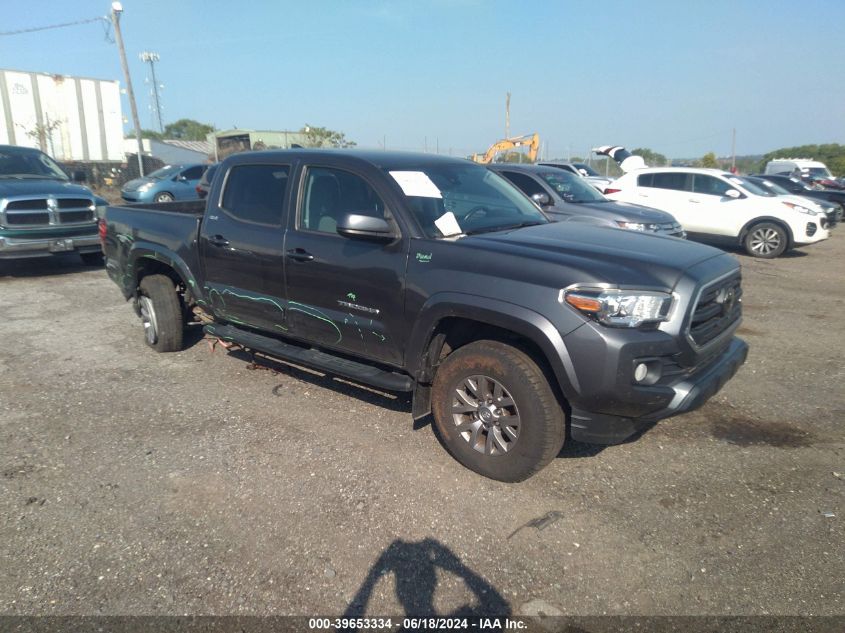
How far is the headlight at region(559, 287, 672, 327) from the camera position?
3.10 meters

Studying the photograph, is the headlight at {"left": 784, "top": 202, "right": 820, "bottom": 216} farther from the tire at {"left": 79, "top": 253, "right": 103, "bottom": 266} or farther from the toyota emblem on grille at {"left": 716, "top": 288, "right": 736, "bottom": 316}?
the tire at {"left": 79, "top": 253, "right": 103, "bottom": 266}

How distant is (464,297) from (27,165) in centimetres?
984

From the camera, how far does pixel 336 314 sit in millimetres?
4168

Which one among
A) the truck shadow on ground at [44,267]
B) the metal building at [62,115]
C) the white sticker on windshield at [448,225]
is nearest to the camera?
the white sticker on windshield at [448,225]

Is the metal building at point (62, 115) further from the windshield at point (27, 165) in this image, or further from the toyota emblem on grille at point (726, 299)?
the toyota emblem on grille at point (726, 299)

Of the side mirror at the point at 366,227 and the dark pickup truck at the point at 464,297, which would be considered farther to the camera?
the side mirror at the point at 366,227

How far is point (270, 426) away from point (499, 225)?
2161 millimetres

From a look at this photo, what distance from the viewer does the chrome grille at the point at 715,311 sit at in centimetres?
333

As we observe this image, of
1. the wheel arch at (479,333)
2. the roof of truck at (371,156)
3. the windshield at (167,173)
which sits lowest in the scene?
the wheel arch at (479,333)

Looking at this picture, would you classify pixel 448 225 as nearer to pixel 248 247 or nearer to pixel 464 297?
pixel 464 297

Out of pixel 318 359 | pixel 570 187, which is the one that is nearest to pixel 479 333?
pixel 318 359

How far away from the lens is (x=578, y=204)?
922cm

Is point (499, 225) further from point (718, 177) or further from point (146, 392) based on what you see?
point (718, 177)

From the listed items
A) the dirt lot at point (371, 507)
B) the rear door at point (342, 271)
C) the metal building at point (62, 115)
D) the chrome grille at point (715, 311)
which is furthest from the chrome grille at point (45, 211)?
the metal building at point (62, 115)
